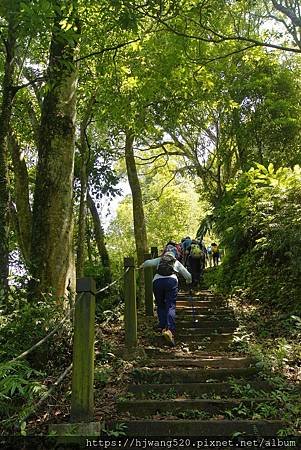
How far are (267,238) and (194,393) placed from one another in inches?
235

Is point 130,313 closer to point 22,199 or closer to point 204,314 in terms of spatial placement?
point 204,314

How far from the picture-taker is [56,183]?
21.4 feet

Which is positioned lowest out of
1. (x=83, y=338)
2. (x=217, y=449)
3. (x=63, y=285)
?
(x=217, y=449)

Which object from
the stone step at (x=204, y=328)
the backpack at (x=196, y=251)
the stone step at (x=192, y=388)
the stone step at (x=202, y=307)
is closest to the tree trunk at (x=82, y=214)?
the stone step at (x=202, y=307)

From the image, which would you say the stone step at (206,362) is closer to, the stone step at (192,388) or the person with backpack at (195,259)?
the stone step at (192,388)

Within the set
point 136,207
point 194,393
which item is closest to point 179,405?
point 194,393

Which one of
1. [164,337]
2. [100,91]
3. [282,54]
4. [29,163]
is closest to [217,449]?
[164,337]

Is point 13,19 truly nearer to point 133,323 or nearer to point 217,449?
point 133,323

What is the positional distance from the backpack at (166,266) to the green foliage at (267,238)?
2593mm

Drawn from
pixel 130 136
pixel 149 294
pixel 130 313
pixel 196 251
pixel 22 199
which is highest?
pixel 130 136

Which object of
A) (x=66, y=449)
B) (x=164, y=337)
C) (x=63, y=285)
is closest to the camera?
(x=66, y=449)

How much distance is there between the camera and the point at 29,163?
17.3 meters

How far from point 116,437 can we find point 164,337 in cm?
311

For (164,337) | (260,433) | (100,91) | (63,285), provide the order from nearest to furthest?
(260,433), (63,285), (164,337), (100,91)
